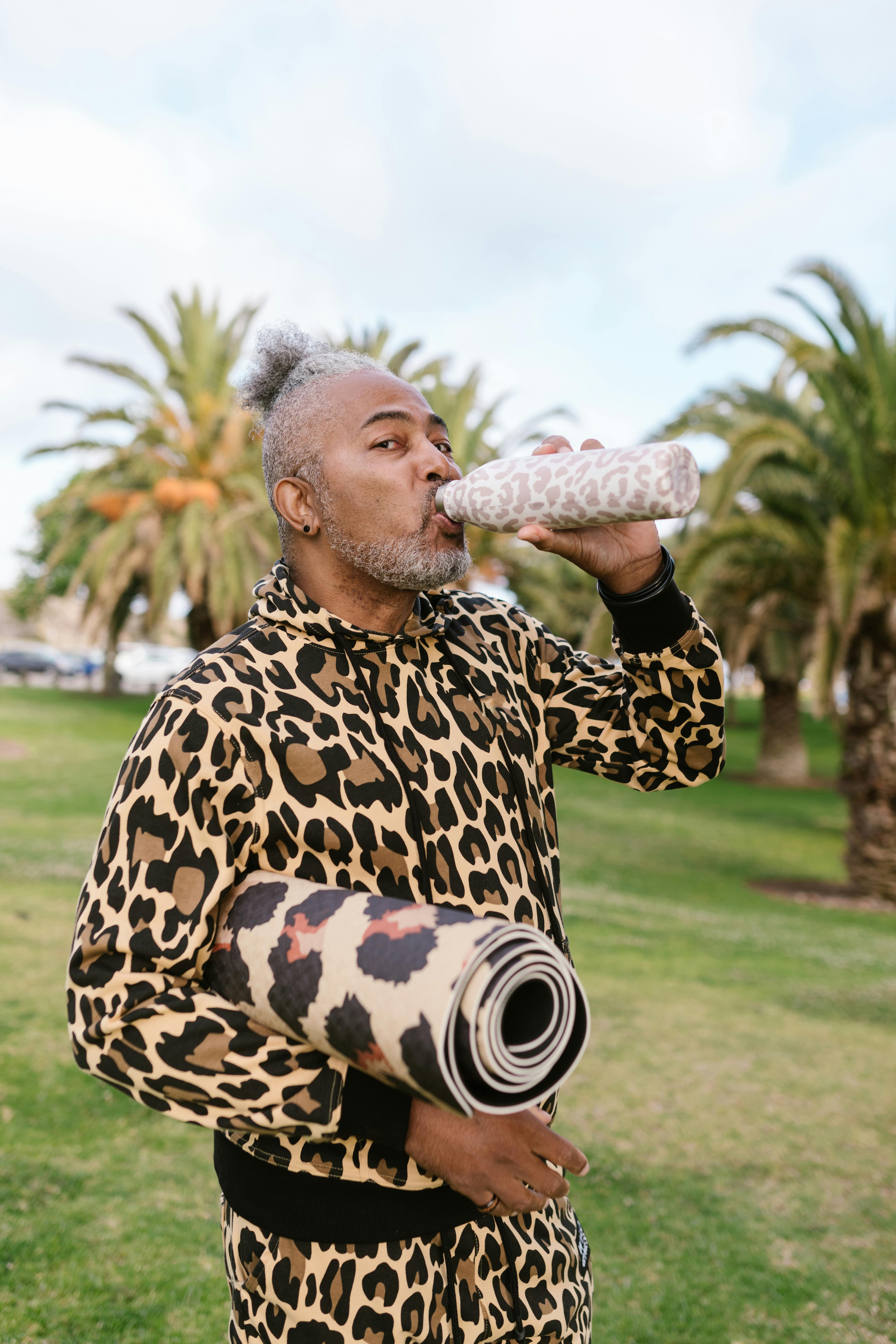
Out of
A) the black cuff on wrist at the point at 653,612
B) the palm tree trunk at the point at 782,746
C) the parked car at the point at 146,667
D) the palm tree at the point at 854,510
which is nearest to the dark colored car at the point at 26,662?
the parked car at the point at 146,667

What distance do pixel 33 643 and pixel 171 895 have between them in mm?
59248

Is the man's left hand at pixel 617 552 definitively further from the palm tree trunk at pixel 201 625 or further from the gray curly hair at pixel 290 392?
the palm tree trunk at pixel 201 625

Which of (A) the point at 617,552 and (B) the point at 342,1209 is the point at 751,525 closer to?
(A) the point at 617,552

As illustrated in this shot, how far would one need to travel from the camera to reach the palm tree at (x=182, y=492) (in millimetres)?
17266

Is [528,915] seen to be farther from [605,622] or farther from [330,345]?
[605,622]

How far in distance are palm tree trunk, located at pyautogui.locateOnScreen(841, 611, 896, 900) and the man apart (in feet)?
32.9

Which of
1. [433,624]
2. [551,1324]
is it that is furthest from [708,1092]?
[433,624]

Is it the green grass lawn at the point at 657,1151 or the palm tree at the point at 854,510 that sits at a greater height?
the palm tree at the point at 854,510

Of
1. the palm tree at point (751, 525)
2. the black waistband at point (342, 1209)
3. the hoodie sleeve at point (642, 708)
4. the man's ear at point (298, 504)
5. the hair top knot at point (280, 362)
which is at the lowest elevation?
the black waistband at point (342, 1209)

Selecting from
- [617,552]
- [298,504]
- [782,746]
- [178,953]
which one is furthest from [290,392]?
[782,746]

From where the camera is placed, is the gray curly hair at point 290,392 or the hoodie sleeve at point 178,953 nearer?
the hoodie sleeve at point 178,953

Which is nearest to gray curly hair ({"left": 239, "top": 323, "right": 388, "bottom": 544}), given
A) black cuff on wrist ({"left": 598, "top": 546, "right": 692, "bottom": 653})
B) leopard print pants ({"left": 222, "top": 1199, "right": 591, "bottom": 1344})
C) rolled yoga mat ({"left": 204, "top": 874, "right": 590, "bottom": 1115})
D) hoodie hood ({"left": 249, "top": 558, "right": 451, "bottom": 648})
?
hoodie hood ({"left": 249, "top": 558, "right": 451, "bottom": 648})

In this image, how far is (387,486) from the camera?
1.86 meters

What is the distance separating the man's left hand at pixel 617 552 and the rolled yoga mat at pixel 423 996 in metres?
0.71
